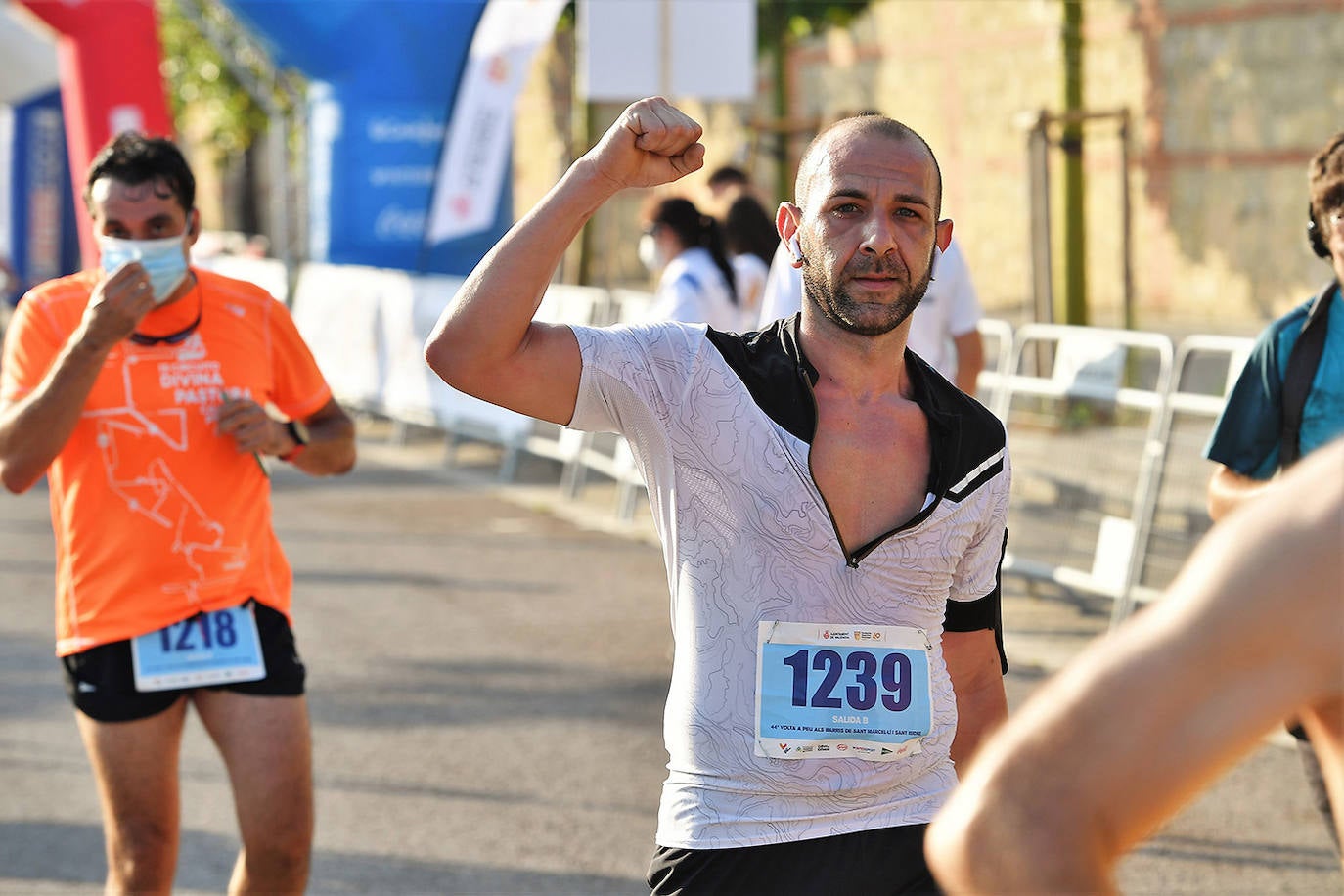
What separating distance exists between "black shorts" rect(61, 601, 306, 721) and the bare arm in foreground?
10.0ft

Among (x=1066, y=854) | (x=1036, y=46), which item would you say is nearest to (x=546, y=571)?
(x=1066, y=854)

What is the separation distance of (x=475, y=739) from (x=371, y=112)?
389 inches

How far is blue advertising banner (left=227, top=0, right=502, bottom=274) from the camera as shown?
15.1 meters

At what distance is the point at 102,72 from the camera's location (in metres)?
16.2

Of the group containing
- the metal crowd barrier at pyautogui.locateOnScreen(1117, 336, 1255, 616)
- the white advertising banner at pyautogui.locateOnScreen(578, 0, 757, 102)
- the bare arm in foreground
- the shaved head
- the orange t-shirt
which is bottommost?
the metal crowd barrier at pyautogui.locateOnScreen(1117, 336, 1255, 616)

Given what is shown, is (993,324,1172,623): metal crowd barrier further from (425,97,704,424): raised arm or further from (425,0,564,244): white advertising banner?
(425,0,564,244): white advertising banner

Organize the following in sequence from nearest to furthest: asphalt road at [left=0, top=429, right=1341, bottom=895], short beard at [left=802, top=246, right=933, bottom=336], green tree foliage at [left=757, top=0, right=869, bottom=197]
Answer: short beard at [left=802, top=246, right=933, bottom=336], asphalt road at [left=0, top=429, right=1341, bottom=895], green tree foliage at [left=757, top=0, right=869, bottom=197]

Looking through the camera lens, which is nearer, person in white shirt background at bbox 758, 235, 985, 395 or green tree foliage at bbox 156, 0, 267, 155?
person in white shirt background at bbox 758, 235, 985, 395

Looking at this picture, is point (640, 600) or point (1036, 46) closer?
point (640, 600)

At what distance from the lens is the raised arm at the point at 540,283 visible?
2.86m

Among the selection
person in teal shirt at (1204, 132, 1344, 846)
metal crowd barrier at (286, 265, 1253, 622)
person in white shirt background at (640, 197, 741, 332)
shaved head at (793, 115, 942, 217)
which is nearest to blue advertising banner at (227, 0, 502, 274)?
metal crowd barrier at (286, 265, 1253, 622)

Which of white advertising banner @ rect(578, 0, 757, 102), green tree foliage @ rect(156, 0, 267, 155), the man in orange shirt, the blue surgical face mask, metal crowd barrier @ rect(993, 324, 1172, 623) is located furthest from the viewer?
green tree foliage @ rect(156, 0, 267, 155)

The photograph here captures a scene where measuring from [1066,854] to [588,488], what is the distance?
11.6m

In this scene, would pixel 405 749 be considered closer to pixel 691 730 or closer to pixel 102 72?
pixel 691 730
